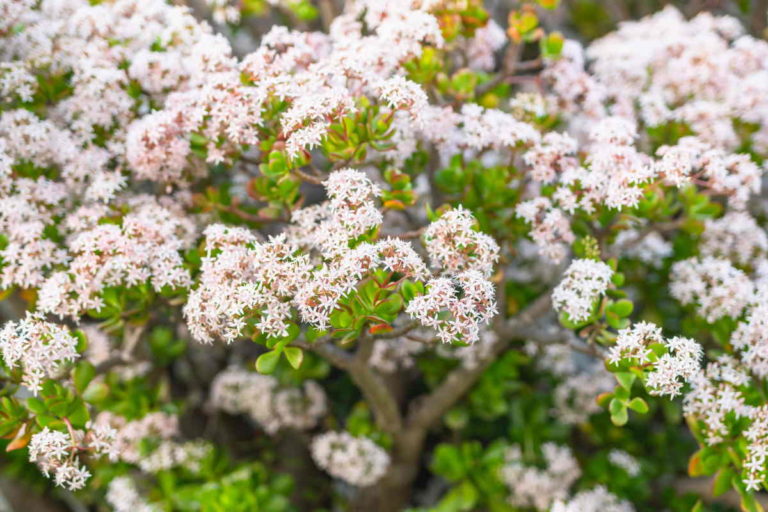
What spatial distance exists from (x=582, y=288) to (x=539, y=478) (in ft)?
4.47

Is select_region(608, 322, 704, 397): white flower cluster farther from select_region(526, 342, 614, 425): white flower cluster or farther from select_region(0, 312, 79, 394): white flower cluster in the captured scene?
select_region(0, 312, 79, 394): white flower cluster

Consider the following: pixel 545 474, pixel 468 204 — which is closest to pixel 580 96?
pixel 468 204

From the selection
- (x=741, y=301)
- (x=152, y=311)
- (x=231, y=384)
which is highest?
(x=741, y=301)

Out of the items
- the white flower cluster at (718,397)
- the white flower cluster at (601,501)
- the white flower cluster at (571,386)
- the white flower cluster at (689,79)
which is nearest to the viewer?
the white flower cluster at (718,397)

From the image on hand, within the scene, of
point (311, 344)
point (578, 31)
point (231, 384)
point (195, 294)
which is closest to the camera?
point (195, 294)

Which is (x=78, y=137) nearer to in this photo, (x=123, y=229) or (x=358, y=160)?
(x=123, y=229)

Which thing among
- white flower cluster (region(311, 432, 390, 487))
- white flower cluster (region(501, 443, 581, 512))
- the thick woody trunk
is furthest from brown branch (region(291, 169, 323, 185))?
white flower cluster (region(501, 443, 581, 512))

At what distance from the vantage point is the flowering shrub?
1894mm

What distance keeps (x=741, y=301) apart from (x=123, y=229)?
7.31 ft

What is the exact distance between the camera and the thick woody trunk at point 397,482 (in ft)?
10.8

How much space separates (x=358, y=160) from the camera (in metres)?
2.11

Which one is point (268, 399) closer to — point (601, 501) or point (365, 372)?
point (365, 372)

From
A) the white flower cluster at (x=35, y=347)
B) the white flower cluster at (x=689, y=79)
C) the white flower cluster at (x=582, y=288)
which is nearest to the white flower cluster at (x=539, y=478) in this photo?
the white flower cluster at (x=582, y=288)

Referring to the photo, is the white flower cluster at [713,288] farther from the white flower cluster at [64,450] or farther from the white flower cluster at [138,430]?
the white flower cluster at [138,430]
